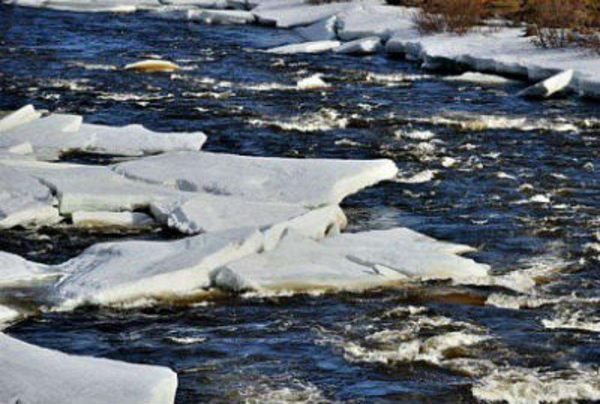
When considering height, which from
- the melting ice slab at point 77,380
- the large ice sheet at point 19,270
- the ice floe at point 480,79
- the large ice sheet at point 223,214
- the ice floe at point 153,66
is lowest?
the ice floe at point 480,79

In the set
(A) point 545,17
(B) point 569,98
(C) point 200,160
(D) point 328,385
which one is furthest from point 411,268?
(A) point 545,17

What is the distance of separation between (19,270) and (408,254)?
2.61 m

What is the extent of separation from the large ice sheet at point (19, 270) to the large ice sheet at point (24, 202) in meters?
1.13

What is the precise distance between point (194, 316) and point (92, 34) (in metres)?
14.9

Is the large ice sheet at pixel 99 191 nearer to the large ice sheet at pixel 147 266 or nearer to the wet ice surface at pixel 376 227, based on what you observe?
the wet ice surface at pixel 376 227

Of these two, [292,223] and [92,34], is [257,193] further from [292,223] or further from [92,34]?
[92,34]

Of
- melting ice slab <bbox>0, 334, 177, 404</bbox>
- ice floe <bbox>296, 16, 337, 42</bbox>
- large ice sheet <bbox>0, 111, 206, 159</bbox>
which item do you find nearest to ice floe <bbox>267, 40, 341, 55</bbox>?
ice floe <bbox>296, 16, 337, 42</bbox>

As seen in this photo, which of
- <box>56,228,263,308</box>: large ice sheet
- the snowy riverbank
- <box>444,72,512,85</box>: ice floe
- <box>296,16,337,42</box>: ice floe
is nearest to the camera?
<box>56,228,263,308</box>: large ice sheet

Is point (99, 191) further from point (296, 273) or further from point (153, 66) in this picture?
point (153, 66)

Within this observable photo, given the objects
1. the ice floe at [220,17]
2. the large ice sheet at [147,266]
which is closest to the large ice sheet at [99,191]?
the large ice sheet at [147,266]

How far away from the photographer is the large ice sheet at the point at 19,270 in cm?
815

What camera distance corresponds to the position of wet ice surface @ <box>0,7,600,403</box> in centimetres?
691

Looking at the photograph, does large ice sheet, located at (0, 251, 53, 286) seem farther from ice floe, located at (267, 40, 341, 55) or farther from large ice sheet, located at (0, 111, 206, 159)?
ice floe, located at (267, 40, 341, 55)

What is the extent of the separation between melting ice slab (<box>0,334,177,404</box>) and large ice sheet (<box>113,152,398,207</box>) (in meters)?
3.89
